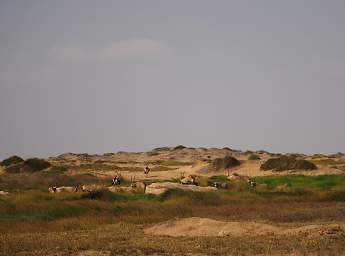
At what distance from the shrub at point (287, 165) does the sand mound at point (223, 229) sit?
1525 inches

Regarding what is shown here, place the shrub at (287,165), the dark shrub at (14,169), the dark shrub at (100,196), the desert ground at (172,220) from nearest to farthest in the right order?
the desert ground at (172,220) → the dark shrub at (100,196) → the shrub at (287,165) → the dark shrub at (14,169)

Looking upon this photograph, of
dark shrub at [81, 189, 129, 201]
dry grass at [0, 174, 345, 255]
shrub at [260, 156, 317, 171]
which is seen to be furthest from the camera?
shrub at [260, 156, 317, 171]

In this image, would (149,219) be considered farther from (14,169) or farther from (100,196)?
(14,169)

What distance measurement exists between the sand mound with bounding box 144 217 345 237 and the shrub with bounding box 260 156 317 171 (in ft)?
127

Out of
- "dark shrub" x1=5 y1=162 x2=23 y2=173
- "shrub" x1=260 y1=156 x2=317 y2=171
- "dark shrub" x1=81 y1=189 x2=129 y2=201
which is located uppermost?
"shrub" x1=260 y1=156 x2=317 y2=171

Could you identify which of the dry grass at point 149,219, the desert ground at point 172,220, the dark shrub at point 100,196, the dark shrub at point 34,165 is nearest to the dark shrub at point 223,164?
the desert ground at point 172,220

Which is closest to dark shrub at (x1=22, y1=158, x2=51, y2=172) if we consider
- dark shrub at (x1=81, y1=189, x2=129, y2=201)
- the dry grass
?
the dry grass

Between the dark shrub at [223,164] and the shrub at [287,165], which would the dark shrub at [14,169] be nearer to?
the dark shrub at [223,164]

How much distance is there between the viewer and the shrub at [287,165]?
58.4m

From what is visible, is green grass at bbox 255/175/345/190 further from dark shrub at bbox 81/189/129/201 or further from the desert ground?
dark shrub at bbox 81/189/129/201

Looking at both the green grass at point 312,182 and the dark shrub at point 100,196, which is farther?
the green grass at point 312,182

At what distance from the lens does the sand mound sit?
18.9 m

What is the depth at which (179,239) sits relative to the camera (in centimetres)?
1856

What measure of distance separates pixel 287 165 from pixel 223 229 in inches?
1601
